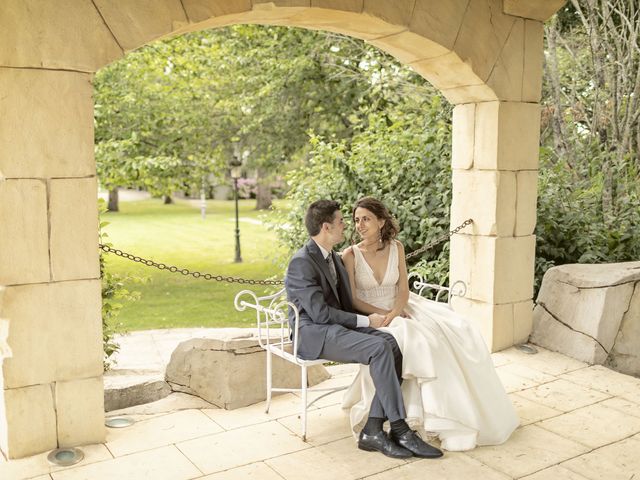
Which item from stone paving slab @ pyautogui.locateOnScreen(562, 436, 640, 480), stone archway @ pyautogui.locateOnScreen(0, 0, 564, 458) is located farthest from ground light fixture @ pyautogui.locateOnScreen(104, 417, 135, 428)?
stone paving slab @ pyautogui.locateOnScreen(562, 436, 640, 480)

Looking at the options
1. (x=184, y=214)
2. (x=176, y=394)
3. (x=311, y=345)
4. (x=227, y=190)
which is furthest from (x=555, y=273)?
(x=227, y=190)

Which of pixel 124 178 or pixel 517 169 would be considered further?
pixel 124 178

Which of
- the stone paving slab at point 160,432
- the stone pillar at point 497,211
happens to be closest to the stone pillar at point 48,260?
the stone paving slab at point 160,432

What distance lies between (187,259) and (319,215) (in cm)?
1334

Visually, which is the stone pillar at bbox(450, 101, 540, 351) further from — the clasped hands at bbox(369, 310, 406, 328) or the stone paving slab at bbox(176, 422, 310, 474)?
the stone paving slab at bbox(176, 422, 310, 474)

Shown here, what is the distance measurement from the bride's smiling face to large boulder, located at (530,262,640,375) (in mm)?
2221

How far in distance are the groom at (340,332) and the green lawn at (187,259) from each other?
2.35 metres

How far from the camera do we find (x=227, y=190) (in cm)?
3584

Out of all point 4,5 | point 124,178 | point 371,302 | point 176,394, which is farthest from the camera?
point 124,178

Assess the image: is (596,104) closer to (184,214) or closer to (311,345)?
(311,345)

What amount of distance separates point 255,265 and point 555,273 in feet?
35.9

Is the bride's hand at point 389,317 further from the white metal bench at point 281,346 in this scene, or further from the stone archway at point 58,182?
the stone archway at point 58,182

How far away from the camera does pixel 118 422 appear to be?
4.10 meters

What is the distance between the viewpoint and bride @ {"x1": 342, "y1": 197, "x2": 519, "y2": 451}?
3.71 m
